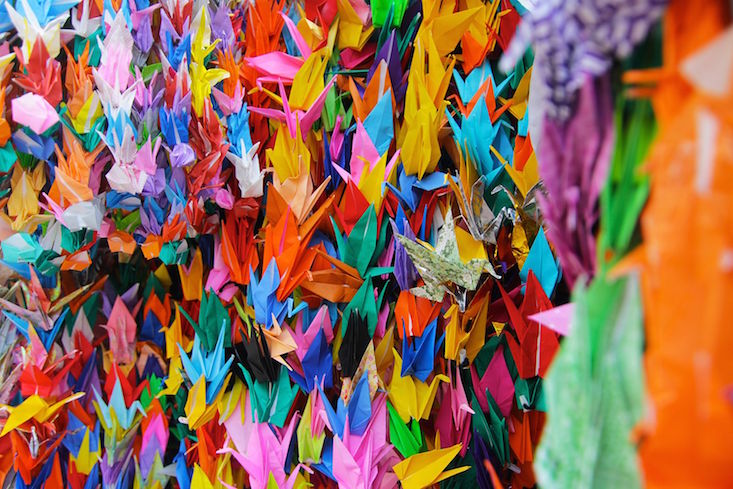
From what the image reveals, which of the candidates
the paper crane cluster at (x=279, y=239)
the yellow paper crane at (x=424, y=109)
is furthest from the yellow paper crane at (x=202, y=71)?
the yellow paper crane at (x=424, y=109)

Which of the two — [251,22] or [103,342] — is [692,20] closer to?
[251,22]

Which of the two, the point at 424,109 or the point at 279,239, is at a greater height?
the point at 424,109

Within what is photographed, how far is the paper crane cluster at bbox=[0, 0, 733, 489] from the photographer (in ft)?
2.54

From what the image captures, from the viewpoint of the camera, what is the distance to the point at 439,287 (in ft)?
2.51

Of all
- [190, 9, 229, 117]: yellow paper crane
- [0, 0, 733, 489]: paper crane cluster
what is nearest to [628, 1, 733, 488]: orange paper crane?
[0, 0, 733, 489]: paper crane cluster

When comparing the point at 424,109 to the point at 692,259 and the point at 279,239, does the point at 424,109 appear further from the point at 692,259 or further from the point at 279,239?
the point at 692,259

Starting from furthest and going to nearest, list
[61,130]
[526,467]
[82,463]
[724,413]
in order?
[82,463]
[61,130]
[526,467]
[724,413]

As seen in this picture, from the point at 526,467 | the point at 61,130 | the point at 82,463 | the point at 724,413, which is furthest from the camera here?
the point at 82,463

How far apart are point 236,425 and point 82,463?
0.98 feet

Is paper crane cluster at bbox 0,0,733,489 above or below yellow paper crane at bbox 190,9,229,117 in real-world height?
below

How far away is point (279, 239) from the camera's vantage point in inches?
33.9

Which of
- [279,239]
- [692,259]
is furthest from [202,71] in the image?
[692,259]

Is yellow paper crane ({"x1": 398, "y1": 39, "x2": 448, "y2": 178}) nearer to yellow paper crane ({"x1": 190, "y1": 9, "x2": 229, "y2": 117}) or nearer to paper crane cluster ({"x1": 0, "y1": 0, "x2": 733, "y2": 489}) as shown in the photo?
paper crane cluster ({"x1": 0, "y1": 0, "x2": 733, "y2": 489})

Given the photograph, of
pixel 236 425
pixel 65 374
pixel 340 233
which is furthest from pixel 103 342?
pixel 340 233
